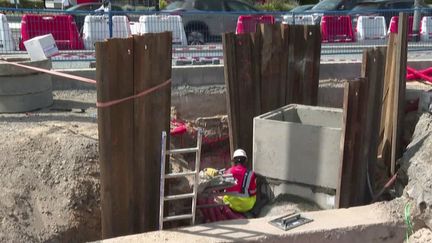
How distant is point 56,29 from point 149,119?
8.63m

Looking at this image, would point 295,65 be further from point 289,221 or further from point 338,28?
point 338,28

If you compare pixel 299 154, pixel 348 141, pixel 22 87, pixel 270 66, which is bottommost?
pixel 299 154

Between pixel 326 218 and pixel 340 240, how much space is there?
0.28 meters

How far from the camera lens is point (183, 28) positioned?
1396 centimetres

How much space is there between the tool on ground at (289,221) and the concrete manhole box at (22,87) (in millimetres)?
4092

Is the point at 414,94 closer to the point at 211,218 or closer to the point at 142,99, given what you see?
the point at 211,218

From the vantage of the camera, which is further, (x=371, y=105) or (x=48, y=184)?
(x=371, y=105)

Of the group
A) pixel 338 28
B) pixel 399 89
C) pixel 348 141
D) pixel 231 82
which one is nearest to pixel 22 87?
pixel 231 82

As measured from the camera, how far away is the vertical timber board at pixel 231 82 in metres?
7.43

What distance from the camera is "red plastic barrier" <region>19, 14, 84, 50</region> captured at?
12820mm

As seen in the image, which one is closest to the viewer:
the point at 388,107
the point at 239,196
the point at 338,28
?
the point at 239,196

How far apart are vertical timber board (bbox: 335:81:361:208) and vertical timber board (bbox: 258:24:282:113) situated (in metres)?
2.18

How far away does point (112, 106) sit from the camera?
4949 millimetres

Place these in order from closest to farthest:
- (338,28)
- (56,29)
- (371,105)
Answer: (371,105) < (56,29) < (338,28)
